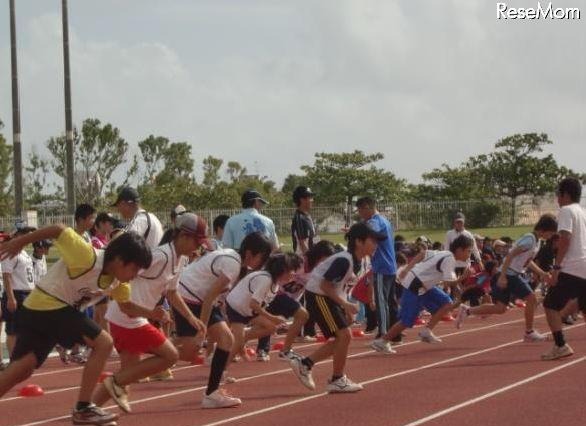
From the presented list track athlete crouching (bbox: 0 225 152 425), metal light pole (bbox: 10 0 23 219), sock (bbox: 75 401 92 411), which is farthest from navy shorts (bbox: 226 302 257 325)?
metal light pole (bbox: 10 0 23 219)

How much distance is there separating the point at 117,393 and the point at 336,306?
2595 millimetres

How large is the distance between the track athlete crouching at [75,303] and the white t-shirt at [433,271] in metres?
7.35

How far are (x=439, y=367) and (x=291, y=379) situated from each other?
1656mm

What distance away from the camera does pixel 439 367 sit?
12727 millimetres

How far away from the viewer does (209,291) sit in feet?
33.9

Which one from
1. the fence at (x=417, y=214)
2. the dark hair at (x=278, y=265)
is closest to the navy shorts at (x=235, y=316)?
the dark hair at (x=278, y=265)

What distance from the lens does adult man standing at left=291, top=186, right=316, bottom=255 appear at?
15.8 metres

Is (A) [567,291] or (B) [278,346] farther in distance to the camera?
(B) [278,346]

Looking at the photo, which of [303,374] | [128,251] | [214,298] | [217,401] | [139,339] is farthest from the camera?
[303,374]

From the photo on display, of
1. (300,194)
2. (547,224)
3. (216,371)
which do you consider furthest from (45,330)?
(300,194)

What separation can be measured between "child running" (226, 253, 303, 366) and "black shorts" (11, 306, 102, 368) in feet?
11.0

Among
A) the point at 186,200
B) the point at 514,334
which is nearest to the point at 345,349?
the point at 514,334

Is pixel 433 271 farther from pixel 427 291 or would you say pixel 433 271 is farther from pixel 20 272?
pixel 20 272

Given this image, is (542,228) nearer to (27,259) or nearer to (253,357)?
(253,357)
